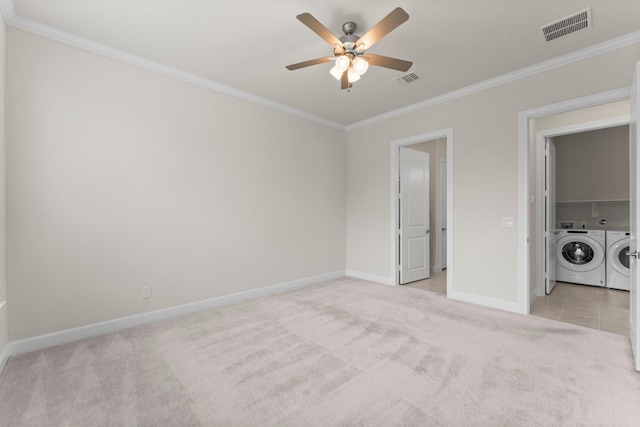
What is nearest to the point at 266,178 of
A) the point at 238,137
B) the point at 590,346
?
the point at 238,137

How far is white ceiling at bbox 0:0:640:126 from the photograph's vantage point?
A: 7.39 ft

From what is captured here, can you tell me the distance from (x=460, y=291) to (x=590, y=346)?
1.41m

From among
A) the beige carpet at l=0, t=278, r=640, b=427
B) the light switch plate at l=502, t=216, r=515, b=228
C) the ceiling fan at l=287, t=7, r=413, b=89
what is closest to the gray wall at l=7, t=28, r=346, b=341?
the beige carpet at l=0, t=278, r=640, b=427

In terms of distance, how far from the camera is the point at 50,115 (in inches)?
100

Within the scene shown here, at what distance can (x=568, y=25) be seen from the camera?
247 cm

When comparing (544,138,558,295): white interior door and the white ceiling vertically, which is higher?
the white ceiling

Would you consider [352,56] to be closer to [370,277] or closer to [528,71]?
[528,71]

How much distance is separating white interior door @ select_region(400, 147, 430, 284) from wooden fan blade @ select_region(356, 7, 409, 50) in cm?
269

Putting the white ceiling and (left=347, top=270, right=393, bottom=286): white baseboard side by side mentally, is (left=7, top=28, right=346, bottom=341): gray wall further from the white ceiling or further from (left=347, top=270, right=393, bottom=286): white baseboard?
(left=347, top=270, right=393, bottom=286): white baseboard

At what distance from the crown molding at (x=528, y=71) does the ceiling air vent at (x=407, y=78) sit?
0.69 metres

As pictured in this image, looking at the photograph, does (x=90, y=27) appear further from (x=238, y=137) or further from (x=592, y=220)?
(x=592, y=220)

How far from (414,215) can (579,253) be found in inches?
104

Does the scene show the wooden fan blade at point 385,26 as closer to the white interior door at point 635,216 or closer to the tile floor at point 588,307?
the white interior door at point 635,216

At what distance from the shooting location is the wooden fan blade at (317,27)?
1.93 metres
